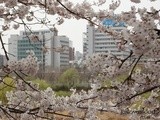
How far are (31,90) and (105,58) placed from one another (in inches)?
48.7

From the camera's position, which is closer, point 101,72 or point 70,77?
point 101,72

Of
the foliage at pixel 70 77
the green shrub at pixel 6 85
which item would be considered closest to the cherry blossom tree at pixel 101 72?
the green shrub at pixel 6 85

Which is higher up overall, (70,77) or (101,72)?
(101,72)

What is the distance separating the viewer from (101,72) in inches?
123

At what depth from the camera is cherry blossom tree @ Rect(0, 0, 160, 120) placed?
99.1 inches

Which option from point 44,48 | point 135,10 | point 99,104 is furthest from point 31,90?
point 135,10

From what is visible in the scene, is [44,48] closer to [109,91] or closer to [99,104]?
[99,104]

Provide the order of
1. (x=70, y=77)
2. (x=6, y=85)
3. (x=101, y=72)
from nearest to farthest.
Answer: (x=101, y=72), (x=6, y=85), (x=70, y=77)

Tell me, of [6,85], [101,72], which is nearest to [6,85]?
[6,85]

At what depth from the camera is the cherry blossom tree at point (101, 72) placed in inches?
99.1

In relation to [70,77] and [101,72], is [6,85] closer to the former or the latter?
[101,72]

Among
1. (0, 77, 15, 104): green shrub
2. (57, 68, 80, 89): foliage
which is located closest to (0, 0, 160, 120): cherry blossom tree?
(0, 77, 15, 104): green shrub

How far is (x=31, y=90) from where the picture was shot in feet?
13.4

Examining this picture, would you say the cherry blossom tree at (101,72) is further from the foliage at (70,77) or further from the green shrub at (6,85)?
the foliage at (70,77)
